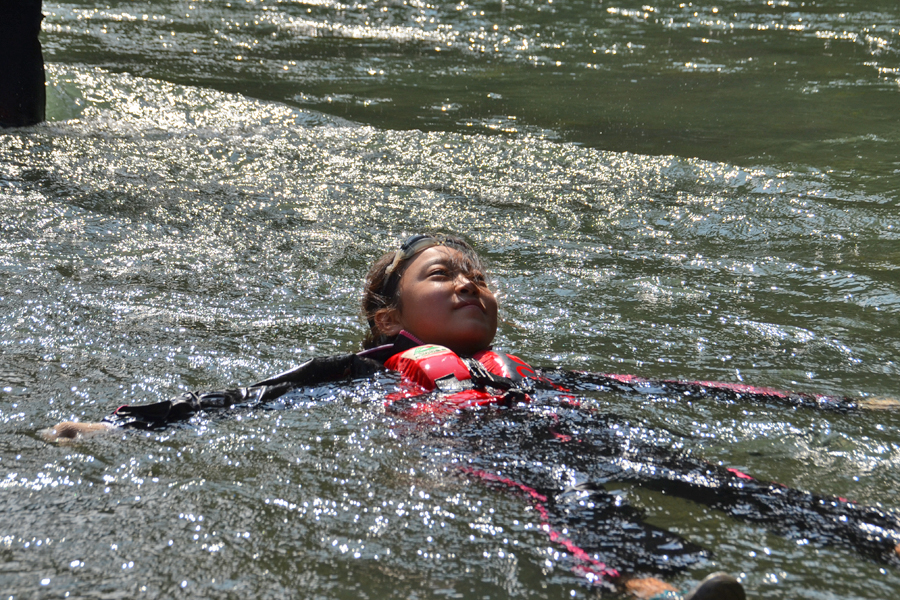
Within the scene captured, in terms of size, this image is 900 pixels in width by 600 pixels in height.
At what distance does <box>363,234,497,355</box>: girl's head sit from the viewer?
12.5ft

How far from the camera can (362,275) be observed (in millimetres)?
5406

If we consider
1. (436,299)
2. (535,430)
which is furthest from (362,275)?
(535,430)

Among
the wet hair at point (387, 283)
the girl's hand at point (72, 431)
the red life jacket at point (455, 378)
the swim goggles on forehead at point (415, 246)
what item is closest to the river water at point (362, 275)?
the girl's hand at point (72, 431)

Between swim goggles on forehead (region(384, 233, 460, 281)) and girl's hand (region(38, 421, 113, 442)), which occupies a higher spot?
swim goggles on forehead (region(384, 233, 460, 281))

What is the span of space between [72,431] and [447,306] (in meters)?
1.56

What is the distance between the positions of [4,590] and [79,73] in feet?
29.9

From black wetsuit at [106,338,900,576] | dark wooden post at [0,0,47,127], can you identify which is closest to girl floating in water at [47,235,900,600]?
black wetsuit at [106,338,900,576]

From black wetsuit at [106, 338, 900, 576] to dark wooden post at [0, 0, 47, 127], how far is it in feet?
19.3

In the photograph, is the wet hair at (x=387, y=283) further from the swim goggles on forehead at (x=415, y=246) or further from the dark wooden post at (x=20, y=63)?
the dark wooden post at (x=20, y=63)

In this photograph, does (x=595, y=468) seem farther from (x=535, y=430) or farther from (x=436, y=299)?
(x=436, y=299)

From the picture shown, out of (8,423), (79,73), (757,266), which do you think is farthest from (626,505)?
(79,73)

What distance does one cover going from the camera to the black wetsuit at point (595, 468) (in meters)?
2.58

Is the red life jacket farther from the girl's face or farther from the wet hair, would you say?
the wet hair

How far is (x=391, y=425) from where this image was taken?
3387 mm
